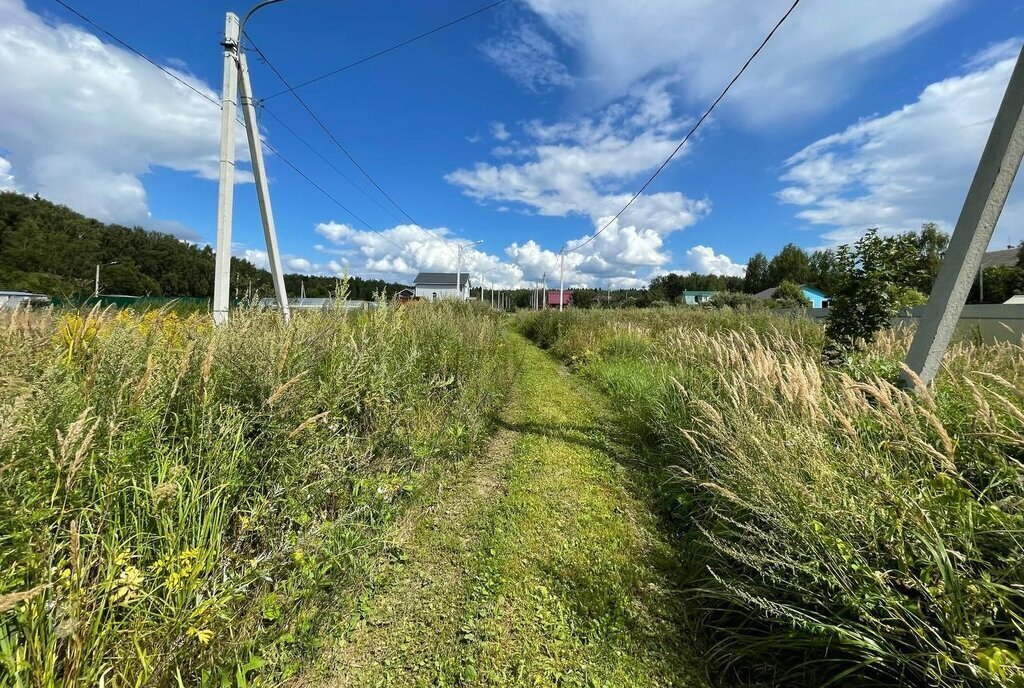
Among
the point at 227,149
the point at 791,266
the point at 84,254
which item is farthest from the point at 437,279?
the point at 227,149

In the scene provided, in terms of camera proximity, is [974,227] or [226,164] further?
[226,164]

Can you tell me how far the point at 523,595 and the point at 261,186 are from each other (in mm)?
8356

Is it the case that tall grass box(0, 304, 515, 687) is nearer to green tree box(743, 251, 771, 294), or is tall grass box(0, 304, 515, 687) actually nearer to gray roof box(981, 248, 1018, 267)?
gray roof box(981, 248, 1018, 267)

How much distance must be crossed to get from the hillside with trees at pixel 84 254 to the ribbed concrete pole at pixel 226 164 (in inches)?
1448

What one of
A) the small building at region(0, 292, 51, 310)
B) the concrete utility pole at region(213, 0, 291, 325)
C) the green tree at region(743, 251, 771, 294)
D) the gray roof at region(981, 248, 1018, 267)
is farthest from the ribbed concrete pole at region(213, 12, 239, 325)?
the green tree at region(743, 251, 771, 294)

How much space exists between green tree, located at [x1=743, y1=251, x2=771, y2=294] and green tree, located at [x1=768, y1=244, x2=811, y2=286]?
2.06 meters

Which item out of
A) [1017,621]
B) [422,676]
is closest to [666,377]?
[1017,621]

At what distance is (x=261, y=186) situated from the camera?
770cm

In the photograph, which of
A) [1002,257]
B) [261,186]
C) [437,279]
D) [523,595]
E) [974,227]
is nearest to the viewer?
[523,595]

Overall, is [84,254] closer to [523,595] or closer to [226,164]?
[226,164]

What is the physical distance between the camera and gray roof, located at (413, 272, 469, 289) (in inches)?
2909

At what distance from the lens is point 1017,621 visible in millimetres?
1449

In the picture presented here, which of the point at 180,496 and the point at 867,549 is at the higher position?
the point at 180,496

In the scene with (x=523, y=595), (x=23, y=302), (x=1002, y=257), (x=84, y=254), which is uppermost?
(x=1002, y=257)
